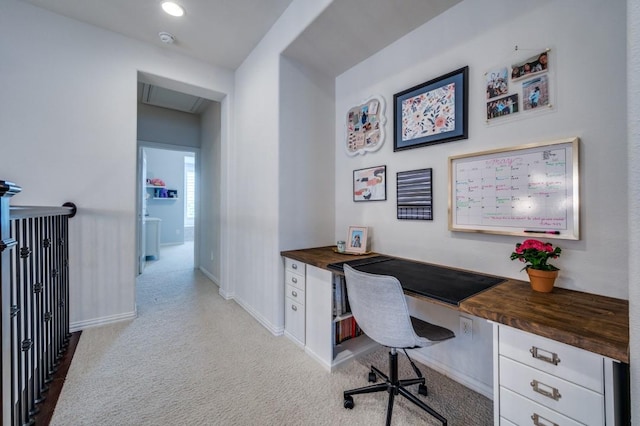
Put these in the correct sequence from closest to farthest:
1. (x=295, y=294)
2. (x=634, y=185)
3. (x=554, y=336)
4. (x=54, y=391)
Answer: (x=634, y=185)
(x=554, y=336)
(x=54, y=391)
(x=295, y=294)

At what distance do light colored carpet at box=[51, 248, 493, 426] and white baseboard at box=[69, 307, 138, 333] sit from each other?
8 cm

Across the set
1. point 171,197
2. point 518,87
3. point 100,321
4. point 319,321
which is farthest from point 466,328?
point 171,197

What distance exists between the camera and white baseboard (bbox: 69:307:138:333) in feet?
7.86

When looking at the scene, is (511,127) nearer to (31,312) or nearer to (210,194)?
(31,312)

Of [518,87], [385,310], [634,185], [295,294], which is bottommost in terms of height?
[295,294]

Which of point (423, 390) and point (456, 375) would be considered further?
point (456, 375)

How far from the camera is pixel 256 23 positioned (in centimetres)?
241

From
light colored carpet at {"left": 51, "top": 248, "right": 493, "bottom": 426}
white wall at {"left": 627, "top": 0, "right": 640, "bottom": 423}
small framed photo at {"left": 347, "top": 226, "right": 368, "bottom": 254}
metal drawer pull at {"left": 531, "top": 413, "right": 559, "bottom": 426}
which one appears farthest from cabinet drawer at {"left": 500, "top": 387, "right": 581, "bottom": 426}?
small framed photo at {"left": 347, "top": 226, "right": 368, "bottom": 254}

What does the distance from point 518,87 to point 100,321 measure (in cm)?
387

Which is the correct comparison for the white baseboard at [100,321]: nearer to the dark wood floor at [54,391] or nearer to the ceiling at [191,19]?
the dark wood floor at [54,391]

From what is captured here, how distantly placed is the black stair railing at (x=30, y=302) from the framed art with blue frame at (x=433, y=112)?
7.27 feet

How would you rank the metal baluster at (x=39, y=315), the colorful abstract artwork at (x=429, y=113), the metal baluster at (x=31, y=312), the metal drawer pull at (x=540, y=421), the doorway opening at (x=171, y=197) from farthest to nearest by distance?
the doorway opening at (x=171, y=197)
the colorful abstract artwork at (x=429, y=113)
the metal baluster at (x=39, y=315)
the metal baluster at (x=31, y=312)
the metal drawer pull at (x=540, y=421)

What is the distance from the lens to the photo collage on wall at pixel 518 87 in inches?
54.9

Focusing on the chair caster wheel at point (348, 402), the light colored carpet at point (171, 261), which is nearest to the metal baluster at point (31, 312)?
the chair caster wheel at point (348, 402)
